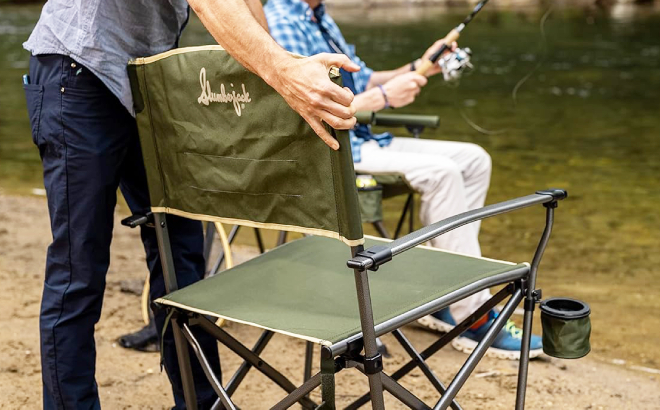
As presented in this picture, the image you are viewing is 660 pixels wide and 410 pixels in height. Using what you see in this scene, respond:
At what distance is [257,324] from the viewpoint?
1712 millimetres

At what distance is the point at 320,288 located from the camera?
1923 mm

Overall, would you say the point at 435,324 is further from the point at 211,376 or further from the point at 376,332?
the point at 376,332

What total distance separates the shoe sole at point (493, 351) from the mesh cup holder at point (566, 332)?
3.54 ft

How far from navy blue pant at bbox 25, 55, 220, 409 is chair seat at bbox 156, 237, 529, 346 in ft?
0.75

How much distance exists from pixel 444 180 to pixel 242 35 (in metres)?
1.68

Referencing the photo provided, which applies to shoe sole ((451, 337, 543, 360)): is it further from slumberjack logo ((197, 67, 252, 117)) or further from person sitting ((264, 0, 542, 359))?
slumberjack logo ((197, 67, 252, 117))

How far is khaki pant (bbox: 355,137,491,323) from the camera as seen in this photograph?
310 centimetres

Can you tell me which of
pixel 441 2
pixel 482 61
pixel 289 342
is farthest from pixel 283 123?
pixel 441 2

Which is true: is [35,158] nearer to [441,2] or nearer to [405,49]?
[405,49]

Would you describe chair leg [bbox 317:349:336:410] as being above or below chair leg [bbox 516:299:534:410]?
above

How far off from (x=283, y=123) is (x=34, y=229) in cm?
311

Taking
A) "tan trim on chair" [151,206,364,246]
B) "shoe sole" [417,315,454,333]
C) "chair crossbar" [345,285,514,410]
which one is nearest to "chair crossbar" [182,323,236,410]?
"tan trim on chair" [151,206,364,246]

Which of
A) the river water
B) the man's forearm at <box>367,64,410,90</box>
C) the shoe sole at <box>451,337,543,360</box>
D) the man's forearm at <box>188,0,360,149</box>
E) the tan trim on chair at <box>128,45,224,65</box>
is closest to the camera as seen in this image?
the man's forearm at <box>188,0,360,149</box>

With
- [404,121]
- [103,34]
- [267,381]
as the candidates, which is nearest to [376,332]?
[103,34]
